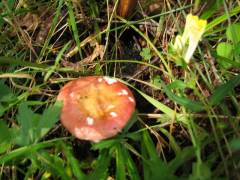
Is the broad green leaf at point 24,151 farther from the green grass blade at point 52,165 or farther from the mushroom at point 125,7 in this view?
the mushroom at point 125,7

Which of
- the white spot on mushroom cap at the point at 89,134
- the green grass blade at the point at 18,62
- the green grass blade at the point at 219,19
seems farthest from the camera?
the green grass blade at the point at 219,19

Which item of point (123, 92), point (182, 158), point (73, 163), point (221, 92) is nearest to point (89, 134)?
point (73, 163)

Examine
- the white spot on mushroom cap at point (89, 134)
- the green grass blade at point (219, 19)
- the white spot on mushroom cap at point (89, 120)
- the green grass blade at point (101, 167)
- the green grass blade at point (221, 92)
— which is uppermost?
the green grass blade at point (219, 19)

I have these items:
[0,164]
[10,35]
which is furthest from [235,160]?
[10,35]

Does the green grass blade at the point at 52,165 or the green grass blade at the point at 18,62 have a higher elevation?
the green grass blade at the point at 18,62

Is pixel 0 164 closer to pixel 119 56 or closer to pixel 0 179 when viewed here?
pixel 0 179

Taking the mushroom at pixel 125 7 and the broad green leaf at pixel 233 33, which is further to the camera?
the mushroom at pixel 125 7

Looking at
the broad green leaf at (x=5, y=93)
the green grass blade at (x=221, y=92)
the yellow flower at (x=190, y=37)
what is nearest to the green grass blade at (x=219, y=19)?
the yellow flower at (x=190, y=37)

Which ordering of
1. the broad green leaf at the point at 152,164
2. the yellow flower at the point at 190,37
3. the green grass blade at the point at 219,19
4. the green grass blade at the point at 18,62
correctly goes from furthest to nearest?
the green grass blade at the point at 219,19, the green grass blade at the point at 18,62, the yellow flower at the point at 190,37, the broad green leaf at the point at 152,164
